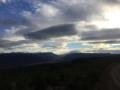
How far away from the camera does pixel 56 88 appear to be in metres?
28.7

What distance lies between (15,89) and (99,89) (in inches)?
493

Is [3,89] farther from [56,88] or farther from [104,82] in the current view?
[104,82]

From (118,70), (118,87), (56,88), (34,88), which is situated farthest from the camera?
(34,88)

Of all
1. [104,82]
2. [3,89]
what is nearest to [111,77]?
[104,82]

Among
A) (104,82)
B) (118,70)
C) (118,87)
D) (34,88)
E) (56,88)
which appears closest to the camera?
(118,87)

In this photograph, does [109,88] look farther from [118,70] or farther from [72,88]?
[72,88]

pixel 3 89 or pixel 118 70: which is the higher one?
pixel 118 70

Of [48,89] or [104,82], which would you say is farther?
[48,89]

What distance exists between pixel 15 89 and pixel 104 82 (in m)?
12.1

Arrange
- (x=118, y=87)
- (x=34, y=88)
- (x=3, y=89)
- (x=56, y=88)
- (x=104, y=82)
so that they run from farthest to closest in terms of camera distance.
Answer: (x=3, y=89) → (x=34, y=88) → (x=56, y=88) → (x=104, y=82) → (x=118, y=87)

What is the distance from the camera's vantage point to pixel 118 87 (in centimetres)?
2169

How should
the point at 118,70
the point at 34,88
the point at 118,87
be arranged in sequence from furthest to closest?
the point at 34,88 → the point at 118,70 → the point at 118,87

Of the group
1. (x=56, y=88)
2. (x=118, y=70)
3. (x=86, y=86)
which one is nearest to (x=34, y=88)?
(x=56, y=88)

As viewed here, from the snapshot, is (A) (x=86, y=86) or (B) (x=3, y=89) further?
(B) (x=3, y=89)
